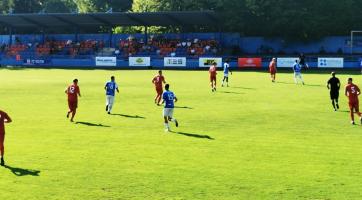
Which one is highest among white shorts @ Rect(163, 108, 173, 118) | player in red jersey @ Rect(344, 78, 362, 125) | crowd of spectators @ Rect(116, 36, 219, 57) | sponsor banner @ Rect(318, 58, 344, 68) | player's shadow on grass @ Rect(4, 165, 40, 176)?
crowd of spectators @ Rect(116, 36, 219, 57)

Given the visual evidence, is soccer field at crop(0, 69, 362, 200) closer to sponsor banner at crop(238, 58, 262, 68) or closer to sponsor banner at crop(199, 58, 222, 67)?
sponsor banner at crop(238, 58, 262, 68)

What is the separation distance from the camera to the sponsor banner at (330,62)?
58.8 meters

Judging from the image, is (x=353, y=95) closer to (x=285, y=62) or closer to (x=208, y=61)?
(x=285, y=62)

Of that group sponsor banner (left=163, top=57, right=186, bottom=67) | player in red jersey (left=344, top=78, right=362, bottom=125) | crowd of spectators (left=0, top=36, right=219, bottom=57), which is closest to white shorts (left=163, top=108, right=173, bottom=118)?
player in red jersey (left=344, top=78, right=362, bottom=125)

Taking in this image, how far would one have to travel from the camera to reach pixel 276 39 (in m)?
72.9

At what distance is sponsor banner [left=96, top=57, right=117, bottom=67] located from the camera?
67.7 meters

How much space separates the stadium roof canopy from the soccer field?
40.7 metres

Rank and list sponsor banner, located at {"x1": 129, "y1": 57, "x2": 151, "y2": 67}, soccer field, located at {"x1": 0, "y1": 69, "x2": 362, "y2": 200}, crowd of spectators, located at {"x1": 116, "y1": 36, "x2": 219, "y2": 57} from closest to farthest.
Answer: soccer field, located at {"x1": 0, "y1": 69, "x2": 362, "y2": 200} < sponsor banner, located at {"x1": 129, "y1": 57, "x2": 151, "y2": 67} < crowd of spectators, located at {"x1": 116, "y1": 36, "x2": 219, "y2": 57}

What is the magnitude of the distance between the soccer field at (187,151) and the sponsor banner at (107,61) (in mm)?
36925

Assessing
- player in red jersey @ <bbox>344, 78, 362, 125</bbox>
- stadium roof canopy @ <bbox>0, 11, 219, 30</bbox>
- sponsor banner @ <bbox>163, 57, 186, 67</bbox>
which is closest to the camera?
player in red jersey @ <bbox>344, 78, 362, 125</bbox>

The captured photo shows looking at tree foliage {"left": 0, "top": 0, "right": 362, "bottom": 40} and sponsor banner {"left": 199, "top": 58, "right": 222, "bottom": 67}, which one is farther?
tree foliage {"left": 0, "top": 0, "right": 362, "bottom": 40}

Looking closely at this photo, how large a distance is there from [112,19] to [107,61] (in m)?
8.83

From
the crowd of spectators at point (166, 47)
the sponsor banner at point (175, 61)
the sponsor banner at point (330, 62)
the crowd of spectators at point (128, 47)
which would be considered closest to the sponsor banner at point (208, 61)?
the sponsor banner at point (175, 61)

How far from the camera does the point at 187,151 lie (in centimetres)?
1684
